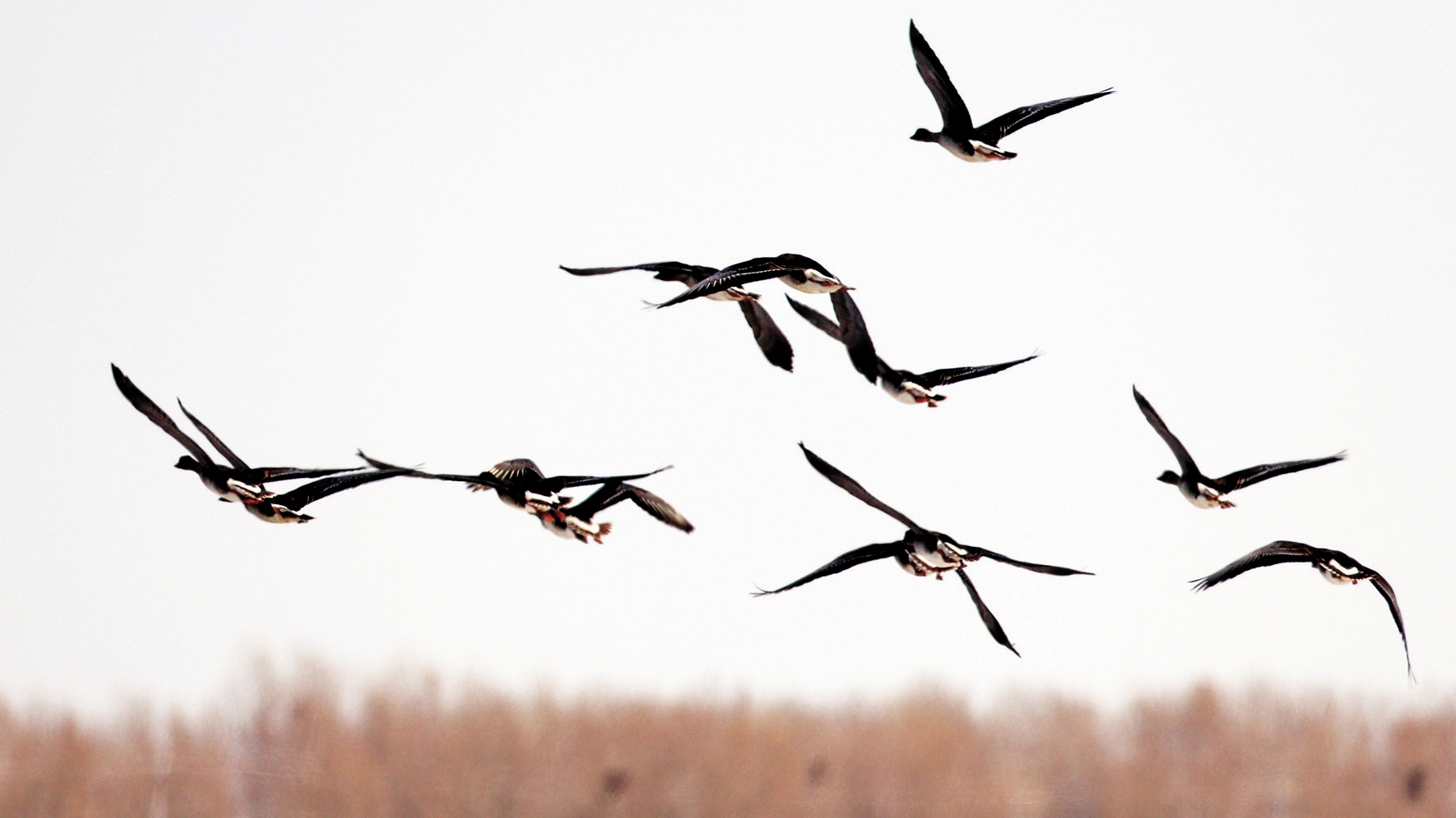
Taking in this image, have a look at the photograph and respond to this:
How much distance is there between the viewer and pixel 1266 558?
13750 millimetres

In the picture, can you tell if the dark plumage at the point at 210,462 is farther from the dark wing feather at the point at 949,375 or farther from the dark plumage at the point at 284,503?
the dark wing feather at the point at 949,375

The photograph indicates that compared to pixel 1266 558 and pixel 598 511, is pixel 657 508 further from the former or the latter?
pixel 1266 558

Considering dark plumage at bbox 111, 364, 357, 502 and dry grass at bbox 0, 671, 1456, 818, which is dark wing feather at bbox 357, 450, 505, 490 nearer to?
dark plumage at bbox 111, 364, 357, 502

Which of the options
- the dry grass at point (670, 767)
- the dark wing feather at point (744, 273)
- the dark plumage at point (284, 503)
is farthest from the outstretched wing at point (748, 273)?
the dry grass at point (670, 767)

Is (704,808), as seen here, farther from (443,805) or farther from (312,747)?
(312,747)

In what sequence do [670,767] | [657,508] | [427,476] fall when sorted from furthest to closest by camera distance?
1. [670,767]
2. [657,508]
3. [427,476]

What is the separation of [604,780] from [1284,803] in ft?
76.6

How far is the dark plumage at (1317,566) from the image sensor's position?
44.2 feet

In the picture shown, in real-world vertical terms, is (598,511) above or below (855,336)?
below

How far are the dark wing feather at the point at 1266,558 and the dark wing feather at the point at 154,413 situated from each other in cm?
704

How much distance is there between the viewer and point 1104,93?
12.2 meters

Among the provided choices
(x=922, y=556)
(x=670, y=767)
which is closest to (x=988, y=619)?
(x=922, y=556)

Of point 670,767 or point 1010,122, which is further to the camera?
point 670,767

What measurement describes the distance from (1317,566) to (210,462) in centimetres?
803
